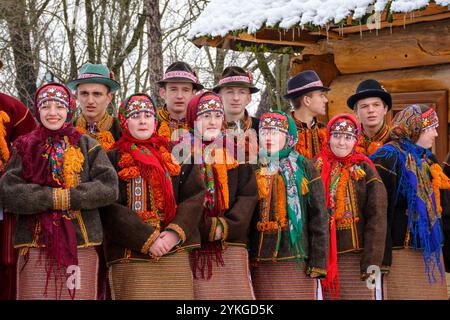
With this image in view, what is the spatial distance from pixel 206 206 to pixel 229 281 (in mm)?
472

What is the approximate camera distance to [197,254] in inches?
153

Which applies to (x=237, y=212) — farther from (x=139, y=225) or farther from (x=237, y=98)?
(x=237, y=98)

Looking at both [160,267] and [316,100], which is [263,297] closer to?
[160,267]

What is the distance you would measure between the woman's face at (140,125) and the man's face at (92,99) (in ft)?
3.05

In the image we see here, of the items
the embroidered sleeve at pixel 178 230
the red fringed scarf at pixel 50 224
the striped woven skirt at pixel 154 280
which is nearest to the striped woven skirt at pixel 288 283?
the striped woven skirt at pixel 154 280

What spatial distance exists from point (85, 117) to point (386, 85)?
3718 mm

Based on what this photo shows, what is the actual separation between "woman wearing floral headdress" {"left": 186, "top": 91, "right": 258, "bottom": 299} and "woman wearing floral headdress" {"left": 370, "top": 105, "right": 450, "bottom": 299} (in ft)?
3.33

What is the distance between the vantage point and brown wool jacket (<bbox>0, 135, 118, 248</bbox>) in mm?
3357

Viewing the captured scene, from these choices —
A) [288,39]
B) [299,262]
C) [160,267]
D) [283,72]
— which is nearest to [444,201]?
[299,262]

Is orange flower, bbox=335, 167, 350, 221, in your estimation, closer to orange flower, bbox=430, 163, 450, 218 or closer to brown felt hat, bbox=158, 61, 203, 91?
orange flower, bbox=430, 163, 450, 218

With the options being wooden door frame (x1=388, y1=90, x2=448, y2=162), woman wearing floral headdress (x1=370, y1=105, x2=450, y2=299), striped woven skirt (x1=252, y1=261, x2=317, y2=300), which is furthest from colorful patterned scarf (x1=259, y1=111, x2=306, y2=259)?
wooden door frame (x1=388, y1=90, x2=448, y2=162)

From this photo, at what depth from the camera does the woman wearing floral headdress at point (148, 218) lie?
11.9 ft

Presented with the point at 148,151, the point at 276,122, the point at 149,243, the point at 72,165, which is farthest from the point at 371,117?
the point at 72,165

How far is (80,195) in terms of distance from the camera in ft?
11.2
